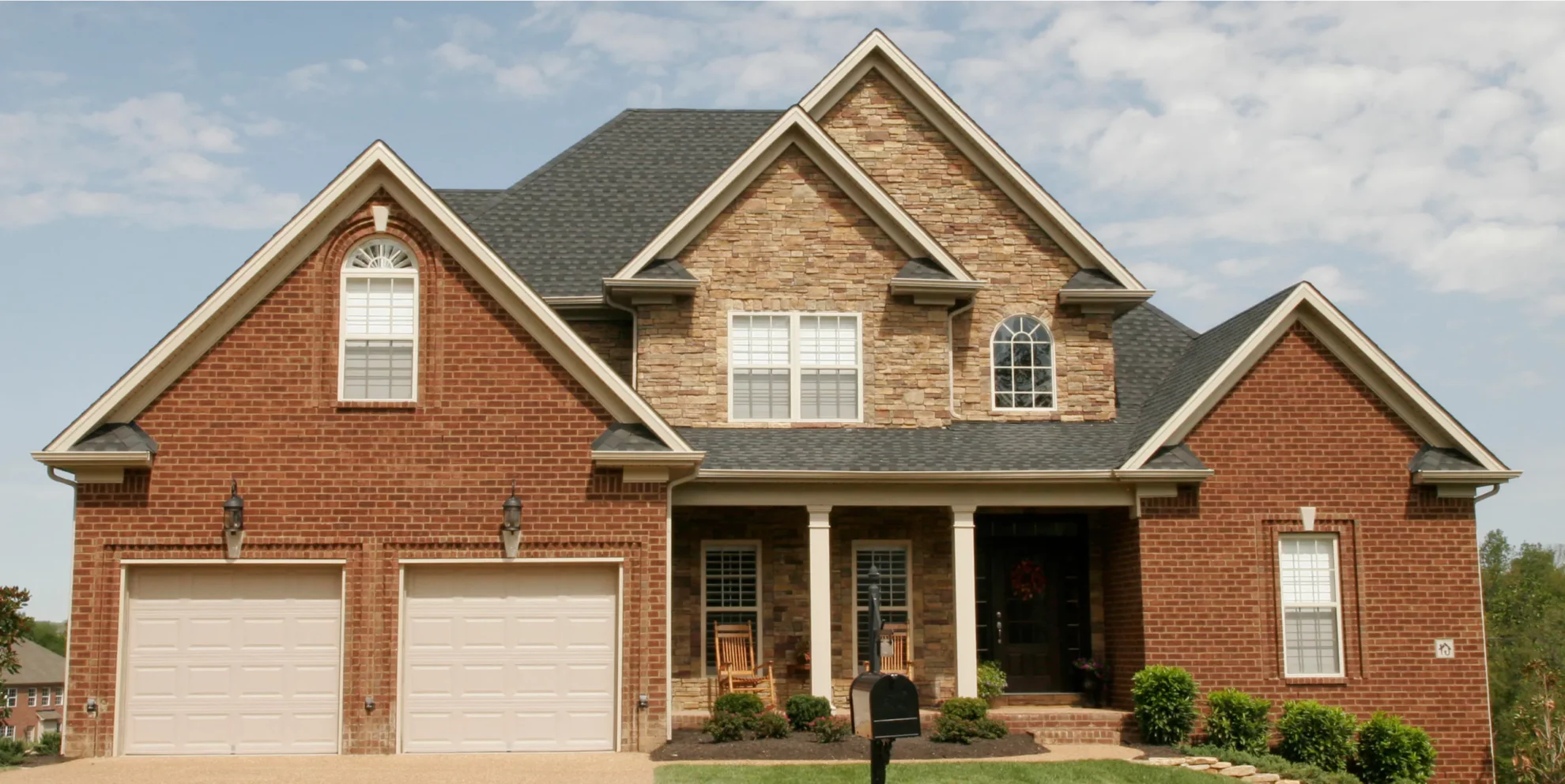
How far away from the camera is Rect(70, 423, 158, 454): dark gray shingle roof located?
14.9 meters

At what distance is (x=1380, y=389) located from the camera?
1772 cm

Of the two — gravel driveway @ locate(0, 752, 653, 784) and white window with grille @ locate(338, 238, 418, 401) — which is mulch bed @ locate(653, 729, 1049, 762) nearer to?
gravel driveway @ locate(0, 752, 653, 784)

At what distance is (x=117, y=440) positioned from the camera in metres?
15.0

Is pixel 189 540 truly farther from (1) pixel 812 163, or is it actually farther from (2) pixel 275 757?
(1) pixel 812 163

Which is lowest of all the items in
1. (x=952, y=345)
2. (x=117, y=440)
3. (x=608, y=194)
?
(x=117, y=440)

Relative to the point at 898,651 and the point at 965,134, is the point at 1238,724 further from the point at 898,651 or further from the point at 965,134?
the point at 965,134

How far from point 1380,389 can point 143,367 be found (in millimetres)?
14202

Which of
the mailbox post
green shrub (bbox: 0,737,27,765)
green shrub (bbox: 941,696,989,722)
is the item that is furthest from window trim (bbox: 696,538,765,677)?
the mailbox post

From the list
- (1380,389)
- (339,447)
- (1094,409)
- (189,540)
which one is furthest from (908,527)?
(189,540)

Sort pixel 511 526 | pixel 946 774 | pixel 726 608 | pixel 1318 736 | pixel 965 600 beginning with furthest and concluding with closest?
1. pixel 726 608
2. pixel 965 600
3. pixel 1318 736
4. pixel 511 526
5. pixel 946 774

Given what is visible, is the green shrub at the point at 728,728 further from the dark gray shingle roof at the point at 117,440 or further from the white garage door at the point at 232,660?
the dark gray shingle roof at the point at 117,440

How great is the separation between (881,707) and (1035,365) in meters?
10.8

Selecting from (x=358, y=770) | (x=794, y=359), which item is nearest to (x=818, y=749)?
(x=358, y=770)

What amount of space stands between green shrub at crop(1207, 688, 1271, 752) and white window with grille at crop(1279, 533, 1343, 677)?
3.47 feet
